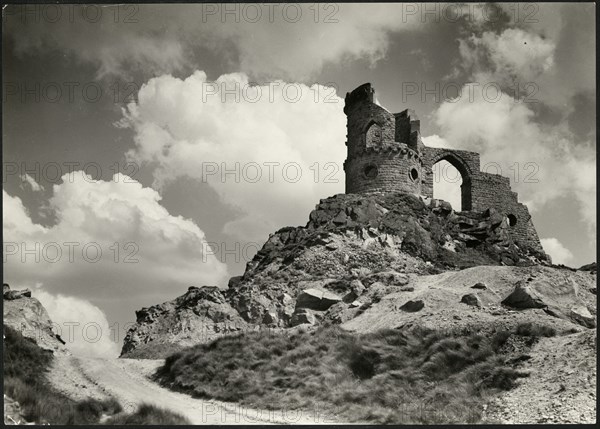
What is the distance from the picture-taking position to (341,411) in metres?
15.5

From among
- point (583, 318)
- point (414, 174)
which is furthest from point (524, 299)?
point (414, 174)

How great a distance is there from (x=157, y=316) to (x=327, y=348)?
12.0 m

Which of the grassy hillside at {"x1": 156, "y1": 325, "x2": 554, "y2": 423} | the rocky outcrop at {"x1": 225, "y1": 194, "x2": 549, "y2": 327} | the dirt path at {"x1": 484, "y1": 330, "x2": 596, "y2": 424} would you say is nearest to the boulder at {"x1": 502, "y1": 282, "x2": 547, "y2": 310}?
the grassy hillside at {"x1": 156, "y1": 325, "x2": 554, "y2": 423}

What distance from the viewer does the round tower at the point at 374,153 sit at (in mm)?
36844

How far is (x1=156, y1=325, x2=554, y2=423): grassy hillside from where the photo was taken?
14656 millimetres

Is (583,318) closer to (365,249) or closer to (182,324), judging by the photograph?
(365,249)

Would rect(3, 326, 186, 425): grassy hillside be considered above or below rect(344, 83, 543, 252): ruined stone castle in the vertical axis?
below

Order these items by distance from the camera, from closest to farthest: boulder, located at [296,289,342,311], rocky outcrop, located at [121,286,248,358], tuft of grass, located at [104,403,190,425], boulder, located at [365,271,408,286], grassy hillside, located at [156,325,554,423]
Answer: tuft of grass, located at [104,403,190,425] → grassy hillside, located at [156,325,554,423] → rocky outcrop, located at [121,286,248,358] → boulder, located at [296,289,342,311] → boulder, located at [365,271,408,286]

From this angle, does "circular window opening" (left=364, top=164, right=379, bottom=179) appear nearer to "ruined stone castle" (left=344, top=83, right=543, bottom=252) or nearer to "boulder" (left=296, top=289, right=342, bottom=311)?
"ruined stone castle" (left=344, top=83, right=543, bottom=252)

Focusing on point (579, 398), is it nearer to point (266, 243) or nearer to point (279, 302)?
point (279, 302)

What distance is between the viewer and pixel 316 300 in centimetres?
2684

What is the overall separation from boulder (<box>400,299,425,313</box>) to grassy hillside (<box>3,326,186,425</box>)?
430 inches

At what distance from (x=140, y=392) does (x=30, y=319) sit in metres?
8.01

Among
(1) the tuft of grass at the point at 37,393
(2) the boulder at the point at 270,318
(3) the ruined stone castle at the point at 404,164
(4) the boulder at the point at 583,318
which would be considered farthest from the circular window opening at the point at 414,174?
(1) the tuft of grass at the point at 37,393
